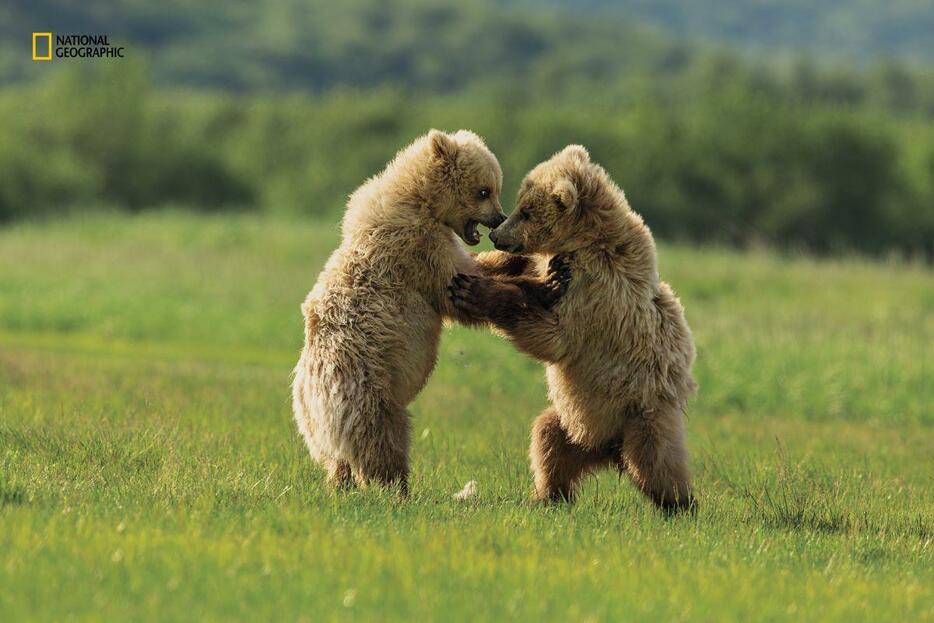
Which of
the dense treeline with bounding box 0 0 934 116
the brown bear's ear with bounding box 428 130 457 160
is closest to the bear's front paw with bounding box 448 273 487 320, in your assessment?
the brown bear's ear with bounding box 428 130 457 160

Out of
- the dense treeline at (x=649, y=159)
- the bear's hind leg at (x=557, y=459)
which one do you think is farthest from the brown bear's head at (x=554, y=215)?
the dense treeline at (x=649, y=159)

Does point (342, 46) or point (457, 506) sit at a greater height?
point (342, 46)

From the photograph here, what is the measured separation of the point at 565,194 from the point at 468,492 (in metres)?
2.06

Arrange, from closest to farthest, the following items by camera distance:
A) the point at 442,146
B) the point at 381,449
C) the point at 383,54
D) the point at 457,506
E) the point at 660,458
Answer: the point at 457,506 < the point at 381,449 < the point at 660,458 < the point at 442,146 < the point at 383,54

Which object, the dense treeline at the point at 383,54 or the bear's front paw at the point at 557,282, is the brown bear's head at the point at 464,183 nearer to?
the bear's front paw at the point at 557,282

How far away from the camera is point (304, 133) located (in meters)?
77.3

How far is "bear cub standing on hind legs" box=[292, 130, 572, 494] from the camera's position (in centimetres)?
791

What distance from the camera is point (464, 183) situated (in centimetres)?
823

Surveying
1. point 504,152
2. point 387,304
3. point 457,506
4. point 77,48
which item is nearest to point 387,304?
point 387,304

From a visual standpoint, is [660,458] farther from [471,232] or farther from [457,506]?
[471,232]

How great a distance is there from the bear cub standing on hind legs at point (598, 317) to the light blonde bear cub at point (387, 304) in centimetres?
24

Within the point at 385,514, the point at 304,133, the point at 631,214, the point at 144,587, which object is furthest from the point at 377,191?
the point at 304,133

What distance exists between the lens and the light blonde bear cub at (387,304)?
311 inches

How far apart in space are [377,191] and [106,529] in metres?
2.84
